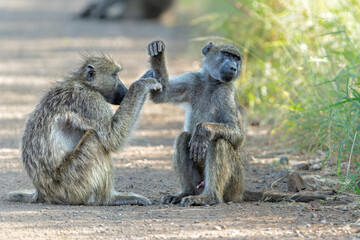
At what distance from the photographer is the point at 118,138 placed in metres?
4.78

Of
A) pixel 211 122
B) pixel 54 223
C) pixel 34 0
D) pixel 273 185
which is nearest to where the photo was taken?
pixel 54 223

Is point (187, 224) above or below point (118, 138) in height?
below

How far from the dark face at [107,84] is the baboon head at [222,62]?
2.69 ft

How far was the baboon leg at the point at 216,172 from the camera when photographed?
15.8 ft

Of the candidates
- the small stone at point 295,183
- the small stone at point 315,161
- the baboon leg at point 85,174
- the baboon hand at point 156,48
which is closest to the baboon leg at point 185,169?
the baboon leg at point 85,174

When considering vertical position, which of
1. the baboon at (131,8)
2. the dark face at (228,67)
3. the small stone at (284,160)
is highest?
the baboon at (131,8)

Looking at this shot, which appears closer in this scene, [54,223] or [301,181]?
[54,223]

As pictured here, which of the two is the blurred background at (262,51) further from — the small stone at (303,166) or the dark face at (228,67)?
the dark face at (228,67)

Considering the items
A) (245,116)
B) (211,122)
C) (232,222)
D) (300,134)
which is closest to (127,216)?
(232,222)

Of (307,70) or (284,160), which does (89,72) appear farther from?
(307,70)

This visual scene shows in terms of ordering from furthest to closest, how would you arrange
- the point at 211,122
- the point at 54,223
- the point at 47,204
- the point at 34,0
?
the point at 34,0, the point at 211,122, the point at 47,204, the point at 54,223

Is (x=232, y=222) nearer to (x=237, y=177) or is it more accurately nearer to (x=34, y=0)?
(x=237, y=177)

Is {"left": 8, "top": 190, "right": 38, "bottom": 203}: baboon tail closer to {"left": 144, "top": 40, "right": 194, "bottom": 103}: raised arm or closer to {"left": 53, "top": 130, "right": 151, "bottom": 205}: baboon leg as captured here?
{"left": 53, "top": 130, "right": 151, "bottom": 205}: baboon leg

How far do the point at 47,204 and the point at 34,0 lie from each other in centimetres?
2046
